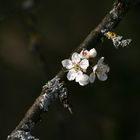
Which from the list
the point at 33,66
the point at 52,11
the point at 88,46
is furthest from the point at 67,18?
the point at 88,46

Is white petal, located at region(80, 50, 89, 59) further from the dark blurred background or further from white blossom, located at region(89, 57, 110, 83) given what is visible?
the dark blurred background

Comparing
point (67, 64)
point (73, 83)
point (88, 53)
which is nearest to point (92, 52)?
point (88, 53)

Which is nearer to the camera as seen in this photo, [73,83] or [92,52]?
[92,52]

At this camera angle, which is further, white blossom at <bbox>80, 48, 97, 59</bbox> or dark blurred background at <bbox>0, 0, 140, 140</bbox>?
dark blurred background at <bbox>0, 0, 140, 140</bbox>

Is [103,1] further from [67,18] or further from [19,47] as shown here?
[19,47]

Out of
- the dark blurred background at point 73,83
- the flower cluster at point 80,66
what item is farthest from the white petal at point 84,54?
the dark blurred background at point 73,83

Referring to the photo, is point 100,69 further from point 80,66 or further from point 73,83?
point 73,83

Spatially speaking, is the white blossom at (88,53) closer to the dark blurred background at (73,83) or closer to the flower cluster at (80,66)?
the flower cluster at (80,66)

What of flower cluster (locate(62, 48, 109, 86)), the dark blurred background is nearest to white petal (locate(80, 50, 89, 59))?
flower cluster (locate(62, 48, 109, 86))
